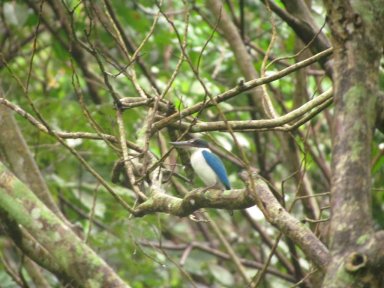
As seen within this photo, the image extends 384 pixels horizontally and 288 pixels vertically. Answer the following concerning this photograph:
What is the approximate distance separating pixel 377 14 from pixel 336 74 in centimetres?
20

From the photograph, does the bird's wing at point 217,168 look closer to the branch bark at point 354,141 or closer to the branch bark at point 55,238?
the branch bark at point 55,238

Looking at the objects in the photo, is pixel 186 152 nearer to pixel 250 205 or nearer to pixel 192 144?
pixel 192 144

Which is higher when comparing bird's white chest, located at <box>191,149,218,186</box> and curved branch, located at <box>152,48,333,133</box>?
curved branch, located at <box>152,48,333,133</box>

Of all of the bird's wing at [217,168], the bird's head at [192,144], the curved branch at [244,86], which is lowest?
the bird's wing at [217,168]

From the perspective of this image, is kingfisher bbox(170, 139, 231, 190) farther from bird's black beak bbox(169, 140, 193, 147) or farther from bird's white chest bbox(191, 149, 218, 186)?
bird's black beak bbox(169, 140, 193, 147)

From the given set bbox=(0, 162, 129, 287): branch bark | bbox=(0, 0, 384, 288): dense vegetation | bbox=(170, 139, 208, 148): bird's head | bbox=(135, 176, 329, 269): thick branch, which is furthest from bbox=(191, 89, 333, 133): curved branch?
bbox=(0, 162, 129, 287): branch bark

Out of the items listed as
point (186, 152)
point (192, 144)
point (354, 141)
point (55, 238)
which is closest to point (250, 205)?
point (354, 141)

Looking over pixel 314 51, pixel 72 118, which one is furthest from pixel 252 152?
pixel 314 51

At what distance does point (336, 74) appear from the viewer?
2.25 m

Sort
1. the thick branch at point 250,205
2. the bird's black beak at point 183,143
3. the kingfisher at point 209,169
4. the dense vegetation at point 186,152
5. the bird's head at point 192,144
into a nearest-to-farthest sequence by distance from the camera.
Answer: the dense vegetation at point 186,152, the thick branch at point 250,205, the bird's black beak at point 183,143, the bird's head at point 192,144, the kingfisher at point 209,169

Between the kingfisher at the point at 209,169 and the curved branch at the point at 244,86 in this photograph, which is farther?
the kingfisher at the point at 209,169

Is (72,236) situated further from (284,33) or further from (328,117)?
(284,33)

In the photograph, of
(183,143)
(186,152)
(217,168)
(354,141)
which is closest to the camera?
(354,141)

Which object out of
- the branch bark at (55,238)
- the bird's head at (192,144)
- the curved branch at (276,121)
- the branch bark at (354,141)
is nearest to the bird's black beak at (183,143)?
the bird's head at (192,144)
